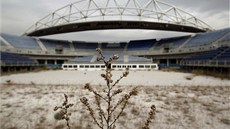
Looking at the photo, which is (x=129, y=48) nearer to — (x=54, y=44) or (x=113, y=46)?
(x=113, y=46)

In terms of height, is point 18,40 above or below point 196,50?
above

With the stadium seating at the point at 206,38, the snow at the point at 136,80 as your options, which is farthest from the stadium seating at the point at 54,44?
the stadium seating at the point at 206,38

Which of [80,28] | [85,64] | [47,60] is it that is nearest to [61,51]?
[47,60]

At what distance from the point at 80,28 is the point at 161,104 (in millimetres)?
52182

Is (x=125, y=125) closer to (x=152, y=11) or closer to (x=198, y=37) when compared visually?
(x=152, y=11)

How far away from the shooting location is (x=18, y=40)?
5216cm

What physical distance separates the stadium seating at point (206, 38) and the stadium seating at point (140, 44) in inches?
551

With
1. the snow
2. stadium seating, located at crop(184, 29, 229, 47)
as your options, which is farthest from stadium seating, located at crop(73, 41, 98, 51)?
the snow

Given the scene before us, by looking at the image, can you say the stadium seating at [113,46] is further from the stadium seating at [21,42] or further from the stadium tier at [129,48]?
the stadium seating at [21,42]

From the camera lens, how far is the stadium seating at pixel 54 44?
58406 mm

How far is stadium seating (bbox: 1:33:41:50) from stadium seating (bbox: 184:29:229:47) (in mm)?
49270

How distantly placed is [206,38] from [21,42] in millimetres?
56381

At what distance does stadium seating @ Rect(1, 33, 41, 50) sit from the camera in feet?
162

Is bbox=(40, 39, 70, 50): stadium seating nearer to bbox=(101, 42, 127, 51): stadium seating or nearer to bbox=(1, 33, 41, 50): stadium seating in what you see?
bbox=(1, 33, 41, 50): stadium seating
